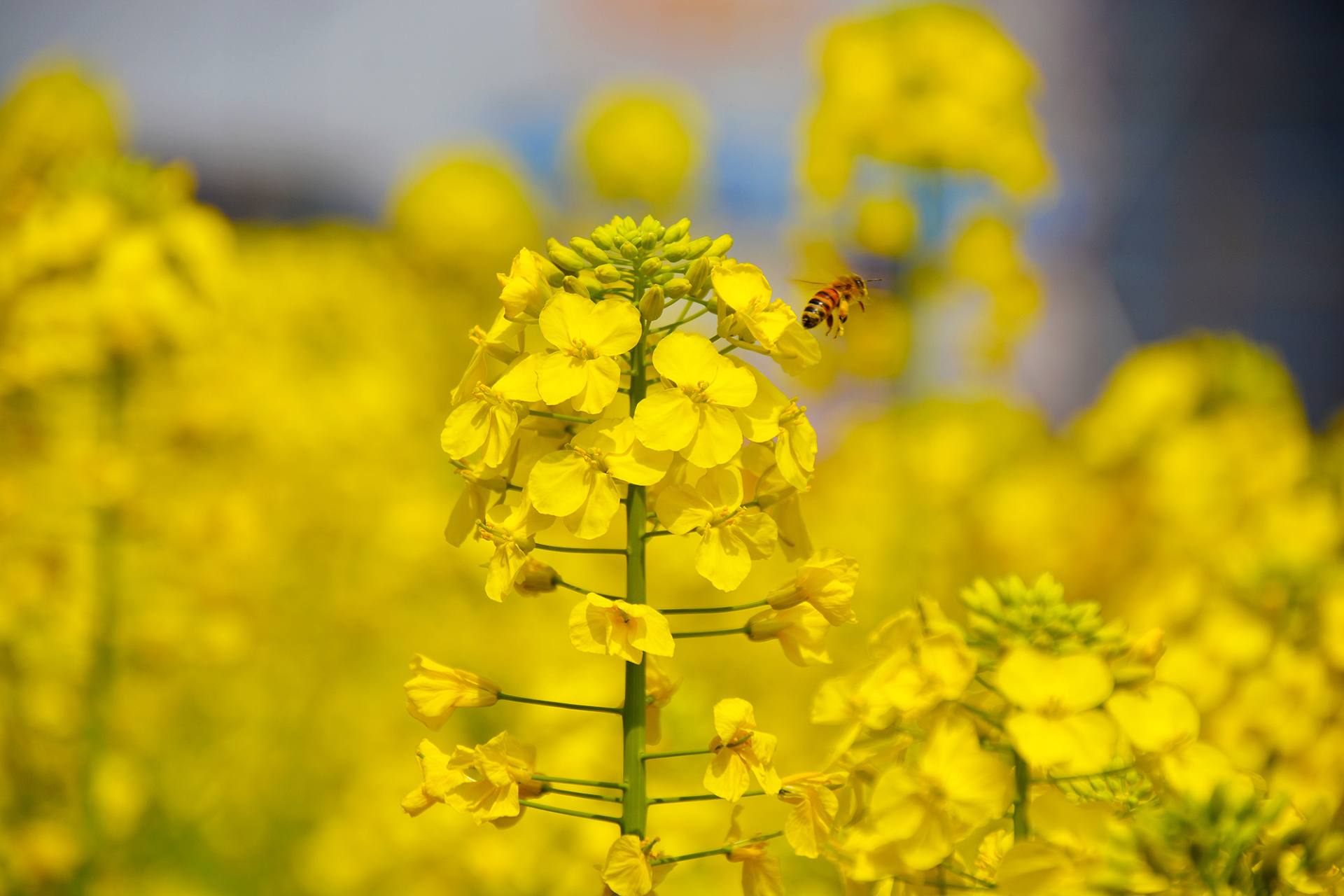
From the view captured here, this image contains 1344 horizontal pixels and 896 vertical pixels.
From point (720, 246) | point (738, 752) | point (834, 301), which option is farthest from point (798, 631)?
point (834, 301)

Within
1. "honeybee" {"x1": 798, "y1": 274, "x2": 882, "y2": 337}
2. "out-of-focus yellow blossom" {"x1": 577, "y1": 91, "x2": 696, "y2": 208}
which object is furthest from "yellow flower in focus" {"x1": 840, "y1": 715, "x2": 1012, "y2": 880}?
"out-of-focus yellow blossom" {"x1": 577, "y1": 91, "x2": 696, "y2": 208}

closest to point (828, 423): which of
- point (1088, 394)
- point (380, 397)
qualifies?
point (380, 397)

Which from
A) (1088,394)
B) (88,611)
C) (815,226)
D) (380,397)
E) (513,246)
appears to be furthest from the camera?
(1088,394)

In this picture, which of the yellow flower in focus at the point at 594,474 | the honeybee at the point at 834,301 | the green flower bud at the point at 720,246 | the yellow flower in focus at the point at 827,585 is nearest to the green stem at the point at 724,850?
the yellow flower in focus at the point at 827,585

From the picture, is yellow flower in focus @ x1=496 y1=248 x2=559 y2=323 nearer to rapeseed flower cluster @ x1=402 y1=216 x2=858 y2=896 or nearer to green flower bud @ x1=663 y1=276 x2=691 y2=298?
rapeseed flower cluster @ x1=402 y1=216 x2=858 y2=896

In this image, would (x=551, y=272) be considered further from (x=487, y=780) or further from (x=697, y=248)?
(x=487, y=780)

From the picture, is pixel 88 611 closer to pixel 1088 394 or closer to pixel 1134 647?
pixel 1134 647
